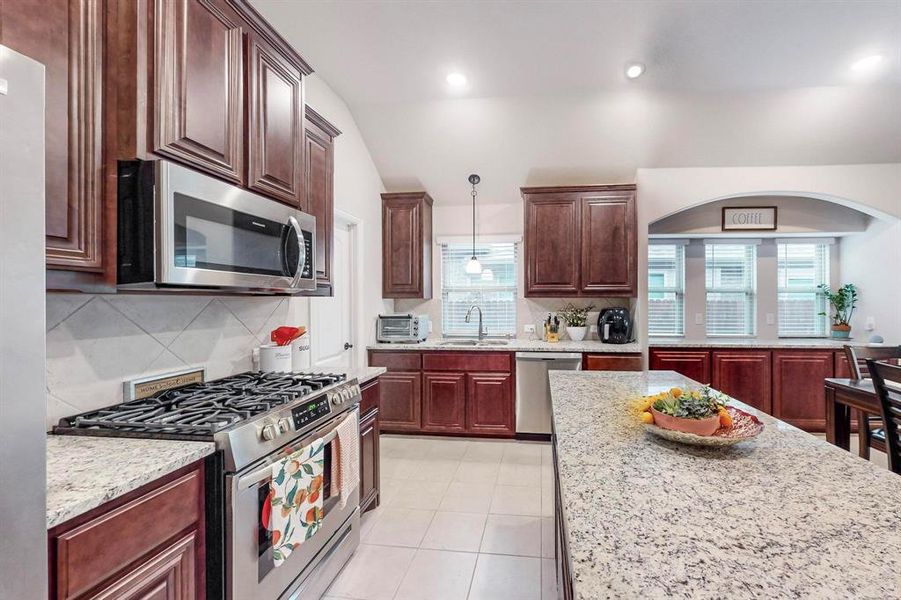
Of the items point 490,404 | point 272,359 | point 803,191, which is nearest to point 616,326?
point 490,404

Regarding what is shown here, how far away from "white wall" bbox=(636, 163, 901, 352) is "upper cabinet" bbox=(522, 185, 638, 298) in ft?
0.50

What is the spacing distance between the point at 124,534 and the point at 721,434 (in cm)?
162

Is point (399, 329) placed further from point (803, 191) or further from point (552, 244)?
point (803, 191)

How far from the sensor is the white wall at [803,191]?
406 cm

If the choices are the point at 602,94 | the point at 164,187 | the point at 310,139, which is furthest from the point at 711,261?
the point at 164,187

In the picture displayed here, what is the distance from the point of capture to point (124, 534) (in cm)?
109

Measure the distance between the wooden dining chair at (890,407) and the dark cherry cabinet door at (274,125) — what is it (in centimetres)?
284

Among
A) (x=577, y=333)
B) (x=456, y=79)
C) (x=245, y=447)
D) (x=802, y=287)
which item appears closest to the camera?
(x=245, y=447)

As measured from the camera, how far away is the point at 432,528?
2.58 metres

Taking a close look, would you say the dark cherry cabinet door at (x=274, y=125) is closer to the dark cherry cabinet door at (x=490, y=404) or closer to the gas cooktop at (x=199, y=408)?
the gas cooktop at (x=199, y=408)

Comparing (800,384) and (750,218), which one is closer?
(800,384)

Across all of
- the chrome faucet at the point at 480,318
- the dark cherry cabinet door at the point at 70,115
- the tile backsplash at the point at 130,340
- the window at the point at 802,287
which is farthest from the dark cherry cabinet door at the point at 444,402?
the window at the point at 802,287

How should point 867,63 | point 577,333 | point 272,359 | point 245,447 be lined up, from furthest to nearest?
point 577,333 < point 867,63 < point 272,359 < point 245,447

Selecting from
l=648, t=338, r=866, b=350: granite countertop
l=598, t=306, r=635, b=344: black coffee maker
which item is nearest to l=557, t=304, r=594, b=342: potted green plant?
l=598, t=306, r=635, b=344: black coffee maker
